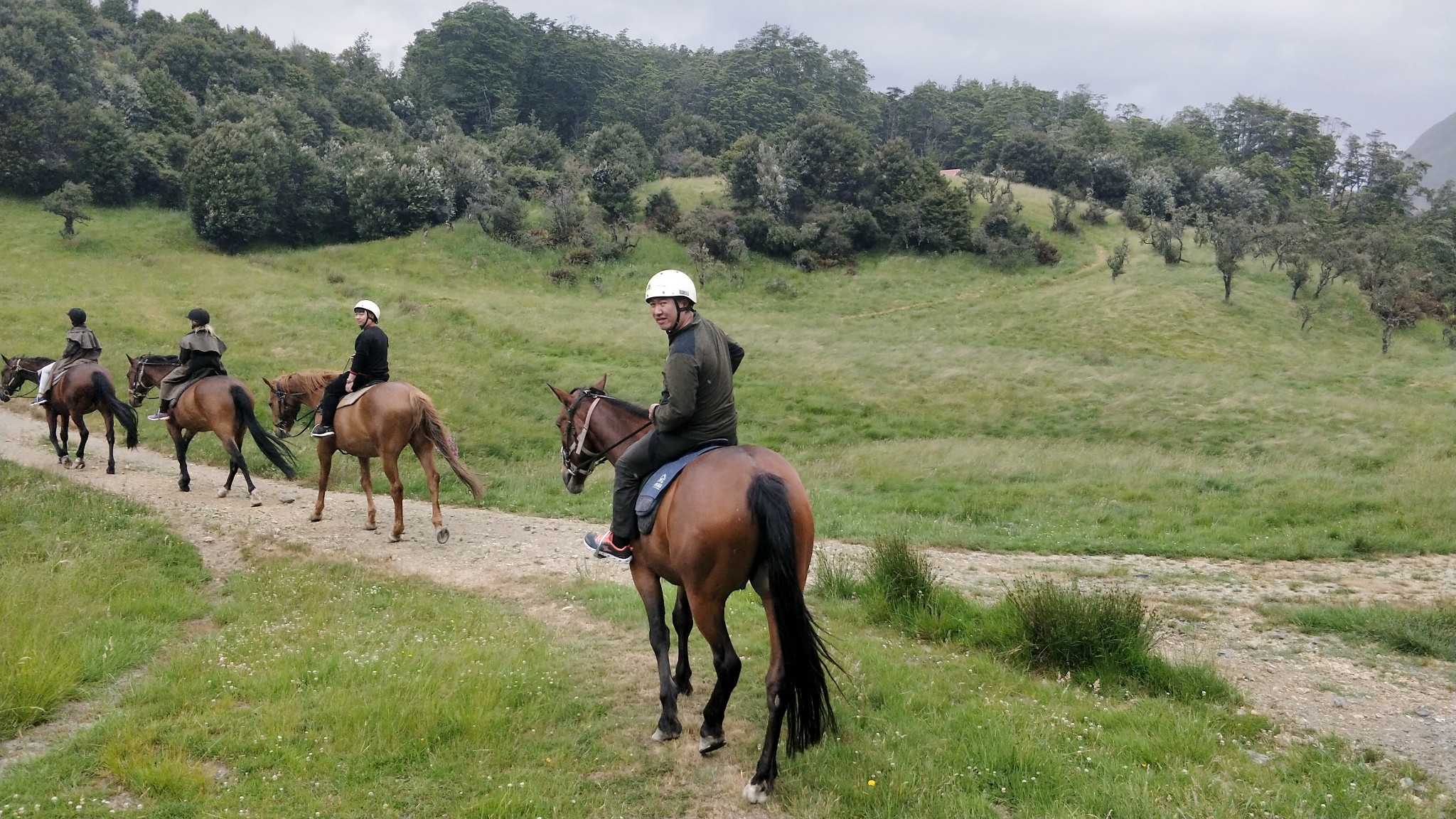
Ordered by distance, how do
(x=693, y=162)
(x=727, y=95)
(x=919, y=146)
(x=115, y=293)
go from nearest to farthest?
(x=115, y=293) < (x=693, y=162) < (x=727, y=95) < (x=919, y=146)

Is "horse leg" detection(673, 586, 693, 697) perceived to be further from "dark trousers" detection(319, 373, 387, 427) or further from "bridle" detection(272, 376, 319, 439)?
"bridle" detection(272, 376, 319, 439)

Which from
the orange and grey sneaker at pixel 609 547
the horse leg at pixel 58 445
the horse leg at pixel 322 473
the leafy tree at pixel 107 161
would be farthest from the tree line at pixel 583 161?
the orange and grey sneaker at pixel 609 547

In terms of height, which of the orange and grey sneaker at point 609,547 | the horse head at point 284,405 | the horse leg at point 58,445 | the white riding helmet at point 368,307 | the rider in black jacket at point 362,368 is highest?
the white riding helmet at point 368,307

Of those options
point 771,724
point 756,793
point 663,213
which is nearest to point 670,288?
point 771,724

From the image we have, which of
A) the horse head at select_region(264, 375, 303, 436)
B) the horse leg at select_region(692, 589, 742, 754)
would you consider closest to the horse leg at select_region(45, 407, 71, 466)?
the horse head at select_region(264, 375, 303, 436)

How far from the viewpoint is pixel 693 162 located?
228ft

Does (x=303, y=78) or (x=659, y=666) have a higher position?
(x=303, y=78)

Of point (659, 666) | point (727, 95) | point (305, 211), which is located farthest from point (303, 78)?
point (659, 666)

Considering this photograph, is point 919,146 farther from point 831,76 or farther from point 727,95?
point 727,95

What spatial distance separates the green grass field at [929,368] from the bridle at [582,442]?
21.2 feet

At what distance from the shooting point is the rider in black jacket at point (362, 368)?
38.5 ft

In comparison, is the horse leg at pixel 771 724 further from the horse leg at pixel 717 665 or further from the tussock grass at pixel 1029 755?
the horse leg at pixel 717 665

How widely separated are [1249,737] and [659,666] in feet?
14.1

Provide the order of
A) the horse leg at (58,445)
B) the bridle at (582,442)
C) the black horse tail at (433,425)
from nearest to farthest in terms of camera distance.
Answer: the bridle at (582,442), the black horse tail at (433,425), the horse leg at (58,445)
